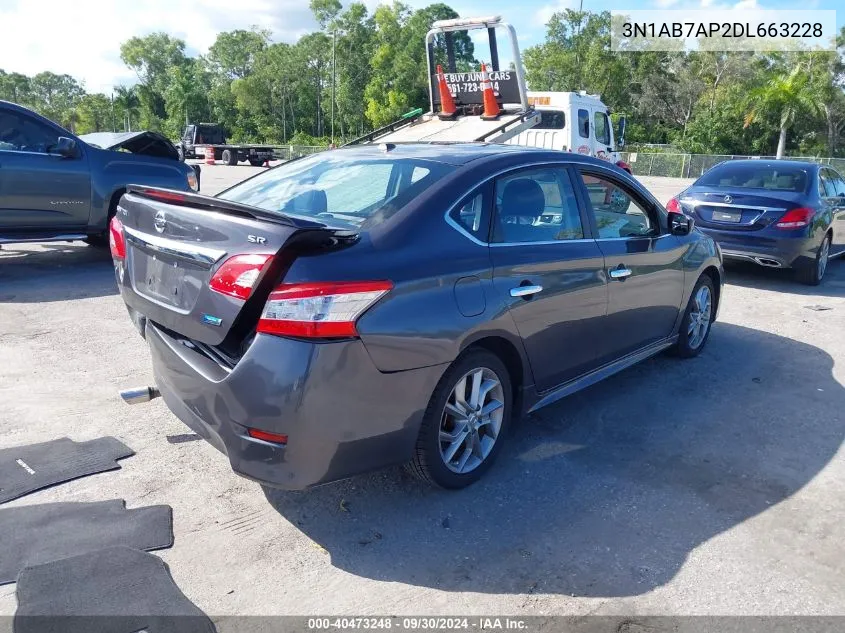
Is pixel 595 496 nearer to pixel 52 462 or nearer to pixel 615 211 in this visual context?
pixel 615 211

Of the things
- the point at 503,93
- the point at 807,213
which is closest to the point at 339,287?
the point at 807,213

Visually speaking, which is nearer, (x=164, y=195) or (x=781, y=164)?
(x=164, y=195)

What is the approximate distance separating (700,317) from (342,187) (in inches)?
134

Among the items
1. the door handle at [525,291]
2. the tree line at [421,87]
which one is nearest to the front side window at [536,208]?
the door handle at [525,291]

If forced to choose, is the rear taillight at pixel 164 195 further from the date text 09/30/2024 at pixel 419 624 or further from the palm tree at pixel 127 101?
the palm tree at pixel 127 101

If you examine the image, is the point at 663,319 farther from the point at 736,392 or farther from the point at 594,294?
the point at 594,294

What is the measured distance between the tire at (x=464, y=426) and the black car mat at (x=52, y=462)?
166cm

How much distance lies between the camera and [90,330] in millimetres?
5918

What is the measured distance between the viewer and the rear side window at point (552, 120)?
15.2 m

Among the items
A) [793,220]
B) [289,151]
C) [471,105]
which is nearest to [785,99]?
[289,151]

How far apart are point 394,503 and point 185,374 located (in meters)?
1.18

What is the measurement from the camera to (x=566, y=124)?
1512cm

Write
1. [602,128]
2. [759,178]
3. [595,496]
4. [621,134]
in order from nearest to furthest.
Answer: [595,496]
[759,178]
[602,128]
[621,134]

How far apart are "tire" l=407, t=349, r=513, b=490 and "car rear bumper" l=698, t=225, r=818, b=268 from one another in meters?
Result: 5.70
